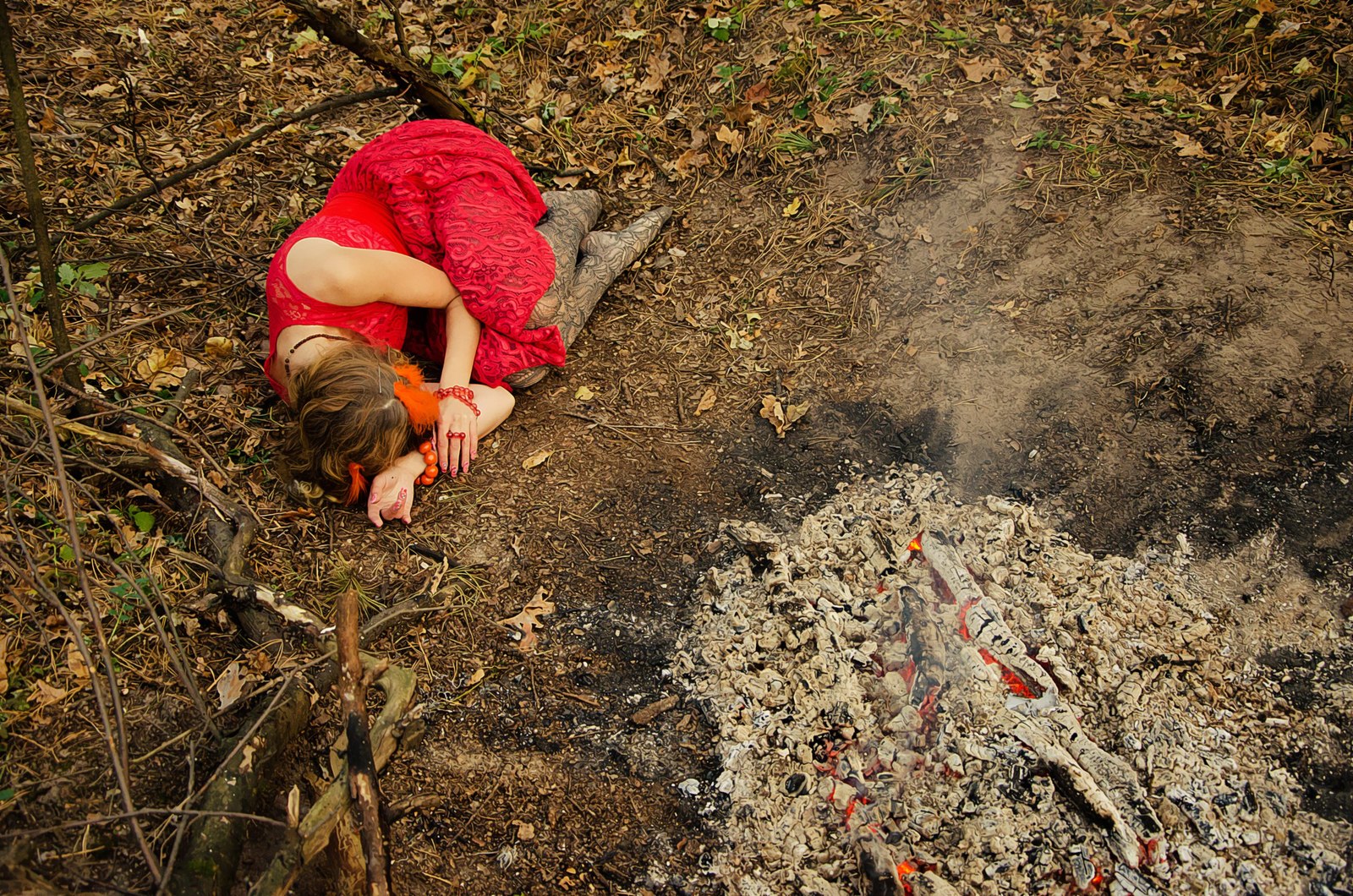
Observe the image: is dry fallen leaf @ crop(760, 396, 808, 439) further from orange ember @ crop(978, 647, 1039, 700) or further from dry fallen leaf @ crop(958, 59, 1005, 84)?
dry fallen leaf @ crop(958, 59, 1005, 84)

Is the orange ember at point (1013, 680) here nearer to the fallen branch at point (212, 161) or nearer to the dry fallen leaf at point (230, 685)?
the dry fallen leaf at point (230, 685)

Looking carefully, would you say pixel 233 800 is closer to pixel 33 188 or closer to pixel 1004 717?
pixel 33 188

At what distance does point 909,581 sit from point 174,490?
9.21 ft

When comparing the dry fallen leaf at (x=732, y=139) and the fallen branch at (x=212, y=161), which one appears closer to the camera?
the fallen branch at (x=212, y=161)

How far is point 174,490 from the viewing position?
10.5 ft

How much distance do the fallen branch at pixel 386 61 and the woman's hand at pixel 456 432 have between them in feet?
5.75

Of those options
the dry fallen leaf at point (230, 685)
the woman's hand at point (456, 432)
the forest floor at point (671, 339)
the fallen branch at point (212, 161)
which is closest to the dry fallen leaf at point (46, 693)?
the forest floor at point (671, 339)

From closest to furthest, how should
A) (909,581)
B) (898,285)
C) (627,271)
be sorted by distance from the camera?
1. (909,581)
2. (898,285)
3. (627,271)

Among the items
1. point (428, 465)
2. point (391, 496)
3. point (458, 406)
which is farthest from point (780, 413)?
point (391, 496)

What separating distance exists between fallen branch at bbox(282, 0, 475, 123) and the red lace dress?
50 centimetres

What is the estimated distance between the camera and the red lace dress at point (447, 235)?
11.1 feet

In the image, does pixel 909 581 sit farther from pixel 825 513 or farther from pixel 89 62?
pixel 89 62

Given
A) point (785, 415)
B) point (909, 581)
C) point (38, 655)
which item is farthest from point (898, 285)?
point (38, 655)

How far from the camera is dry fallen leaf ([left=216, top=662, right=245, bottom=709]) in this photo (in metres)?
2.69
